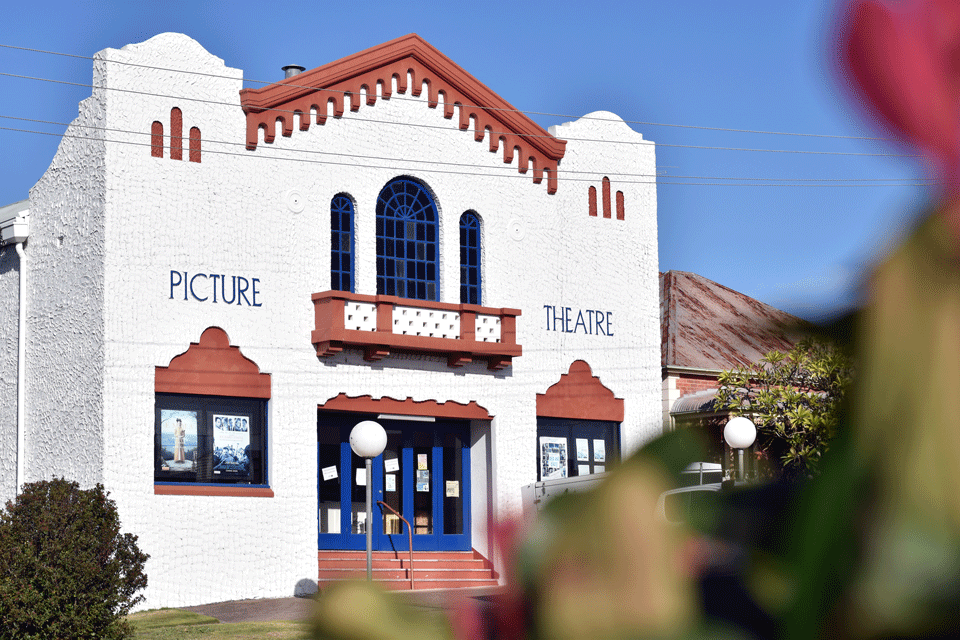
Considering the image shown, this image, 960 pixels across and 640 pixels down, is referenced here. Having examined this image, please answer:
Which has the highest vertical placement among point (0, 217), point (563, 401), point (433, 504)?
point (0, 217)

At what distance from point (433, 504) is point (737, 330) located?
19814mm

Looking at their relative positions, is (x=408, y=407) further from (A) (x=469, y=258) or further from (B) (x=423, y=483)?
(A) (x=469, y=258)

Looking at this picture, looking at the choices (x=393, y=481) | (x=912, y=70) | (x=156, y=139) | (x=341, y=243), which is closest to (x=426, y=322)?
Answer: (x=341, y=243)

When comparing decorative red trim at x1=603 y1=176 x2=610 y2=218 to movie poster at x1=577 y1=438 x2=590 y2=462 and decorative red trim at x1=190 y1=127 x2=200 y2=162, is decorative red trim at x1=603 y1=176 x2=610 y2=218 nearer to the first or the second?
movie poster at x1=577 y1=438 x2=590 y2=462

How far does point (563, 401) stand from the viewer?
2164cm

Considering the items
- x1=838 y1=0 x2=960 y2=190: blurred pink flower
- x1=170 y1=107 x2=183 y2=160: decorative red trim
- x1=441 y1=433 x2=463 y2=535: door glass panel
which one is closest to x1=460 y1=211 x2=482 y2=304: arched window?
x1=441 y1=433 x2=463 y2=535: door glass panel

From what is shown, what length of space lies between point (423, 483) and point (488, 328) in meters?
2.82

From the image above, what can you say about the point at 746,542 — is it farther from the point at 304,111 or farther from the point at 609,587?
the point at 304,111

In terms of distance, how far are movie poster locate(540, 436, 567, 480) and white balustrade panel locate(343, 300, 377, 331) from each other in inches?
166

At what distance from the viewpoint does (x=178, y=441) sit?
1755cm

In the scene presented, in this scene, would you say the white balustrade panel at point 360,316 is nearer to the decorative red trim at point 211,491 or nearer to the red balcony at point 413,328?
the red balcony at point 413,328

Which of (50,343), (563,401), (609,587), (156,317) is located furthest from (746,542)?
(563,401)

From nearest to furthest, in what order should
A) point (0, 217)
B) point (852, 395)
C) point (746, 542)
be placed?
1. point (852, 395)
2. point (746, 542)
3. point (0, 217)

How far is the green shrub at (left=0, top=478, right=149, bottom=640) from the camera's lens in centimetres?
1312
